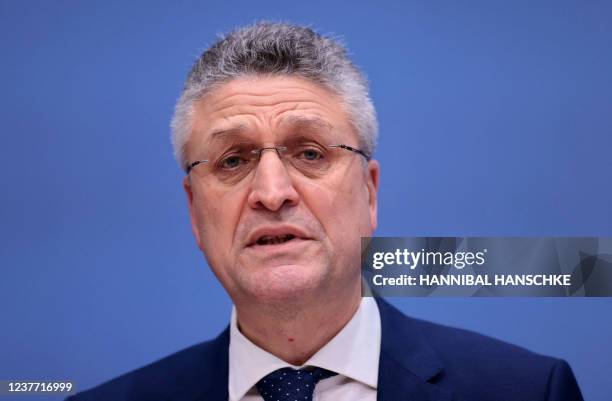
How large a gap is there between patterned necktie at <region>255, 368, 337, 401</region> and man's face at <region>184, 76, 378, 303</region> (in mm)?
227

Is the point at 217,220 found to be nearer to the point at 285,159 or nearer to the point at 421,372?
the point at 285,159

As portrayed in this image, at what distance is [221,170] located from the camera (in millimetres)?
2152

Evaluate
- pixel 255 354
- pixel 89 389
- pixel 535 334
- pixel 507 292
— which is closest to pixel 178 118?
pixel 255 354

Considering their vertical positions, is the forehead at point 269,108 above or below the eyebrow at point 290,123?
above

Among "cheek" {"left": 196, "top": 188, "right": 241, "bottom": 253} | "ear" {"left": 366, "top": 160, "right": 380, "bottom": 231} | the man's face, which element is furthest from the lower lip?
"ear" {"left": 366, "top": 160, "right": 380, "bottom": 231}

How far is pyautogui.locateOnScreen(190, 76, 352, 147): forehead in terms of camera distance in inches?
82.7

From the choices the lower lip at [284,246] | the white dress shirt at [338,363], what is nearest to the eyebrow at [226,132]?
the lower lip at [284,246]

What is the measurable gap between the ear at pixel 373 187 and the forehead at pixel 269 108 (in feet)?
0.62

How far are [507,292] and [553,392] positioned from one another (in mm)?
324

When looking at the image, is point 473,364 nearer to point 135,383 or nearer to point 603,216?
point 603,216

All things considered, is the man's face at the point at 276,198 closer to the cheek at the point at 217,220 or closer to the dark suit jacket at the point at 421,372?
the cheek at the point at 217,220

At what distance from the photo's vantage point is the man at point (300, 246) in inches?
80.3

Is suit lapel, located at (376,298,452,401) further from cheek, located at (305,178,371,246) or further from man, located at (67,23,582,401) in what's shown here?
cheek, located at (305,178,371,246)

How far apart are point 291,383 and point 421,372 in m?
0.36
